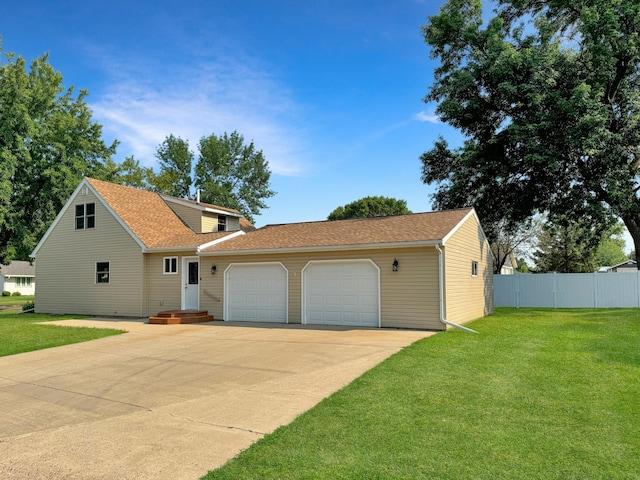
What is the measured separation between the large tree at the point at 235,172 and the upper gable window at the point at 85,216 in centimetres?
2128

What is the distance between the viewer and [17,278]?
5344cm

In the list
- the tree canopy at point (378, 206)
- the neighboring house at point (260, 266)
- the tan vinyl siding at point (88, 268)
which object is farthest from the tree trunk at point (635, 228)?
the tree canopy at point (378, 206)

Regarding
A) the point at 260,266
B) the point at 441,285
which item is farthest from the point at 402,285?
the point at 260,266

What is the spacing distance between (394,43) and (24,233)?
27.7 meters

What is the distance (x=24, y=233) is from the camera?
29.8m

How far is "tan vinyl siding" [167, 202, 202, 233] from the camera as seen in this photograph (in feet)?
73.5

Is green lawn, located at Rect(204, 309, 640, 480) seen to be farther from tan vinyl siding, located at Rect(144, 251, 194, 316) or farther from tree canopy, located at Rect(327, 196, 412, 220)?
tree canopy, located at Rect(327, 196, 412, 220)

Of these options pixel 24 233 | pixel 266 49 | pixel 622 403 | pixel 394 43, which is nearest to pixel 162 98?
pixel 266 49

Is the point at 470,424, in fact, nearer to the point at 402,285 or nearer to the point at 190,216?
the point at 402,285

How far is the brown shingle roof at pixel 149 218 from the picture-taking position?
18.6m

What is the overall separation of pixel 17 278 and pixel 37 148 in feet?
98.6

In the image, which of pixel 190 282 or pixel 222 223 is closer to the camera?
pixel 190 282

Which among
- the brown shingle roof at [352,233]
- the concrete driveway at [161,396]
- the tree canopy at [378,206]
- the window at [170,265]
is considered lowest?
the concrete driveway at [161,396]

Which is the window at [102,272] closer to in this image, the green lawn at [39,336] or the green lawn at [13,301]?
the green lawn at [39,336]
